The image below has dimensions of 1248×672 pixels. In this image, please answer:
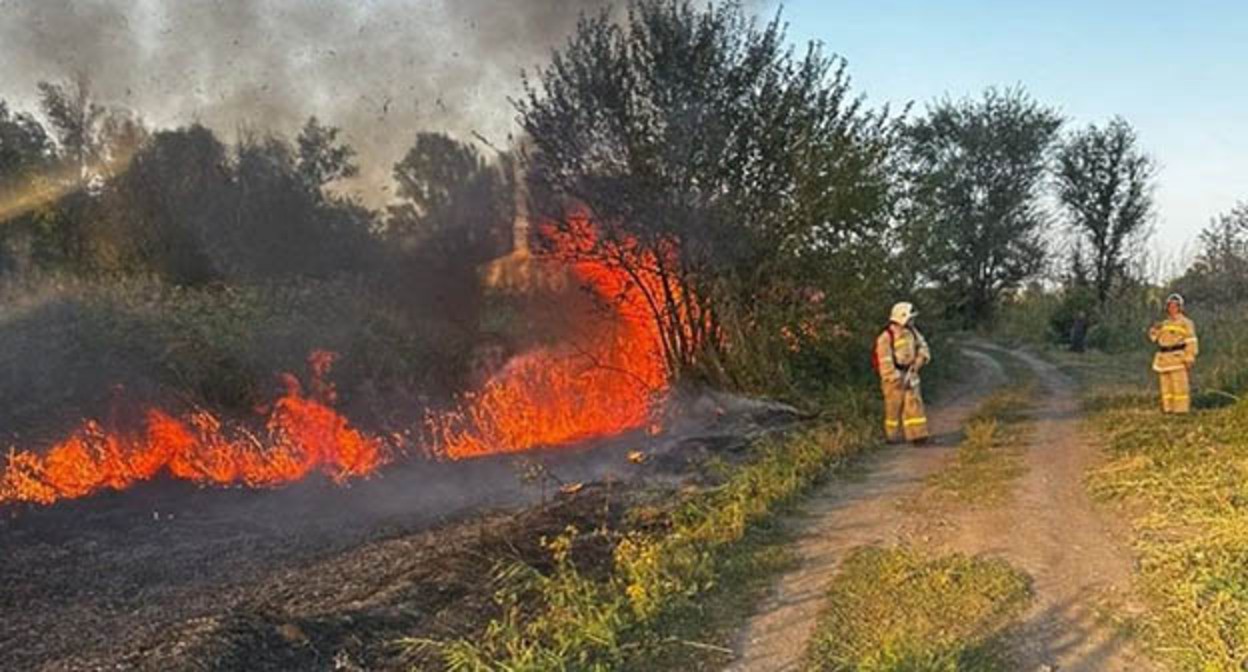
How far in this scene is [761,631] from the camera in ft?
19.7

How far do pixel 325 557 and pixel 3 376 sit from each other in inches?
329

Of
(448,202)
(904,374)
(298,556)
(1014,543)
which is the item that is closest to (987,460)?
(904,374)

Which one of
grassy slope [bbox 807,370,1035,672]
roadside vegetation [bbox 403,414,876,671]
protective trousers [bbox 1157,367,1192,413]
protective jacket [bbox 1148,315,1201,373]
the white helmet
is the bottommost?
grassy slope [bbox 807,370,1035,672]

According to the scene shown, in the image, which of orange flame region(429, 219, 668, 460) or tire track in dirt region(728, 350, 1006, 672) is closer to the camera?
tire track in dirt region(728, 350, 1006, 672)

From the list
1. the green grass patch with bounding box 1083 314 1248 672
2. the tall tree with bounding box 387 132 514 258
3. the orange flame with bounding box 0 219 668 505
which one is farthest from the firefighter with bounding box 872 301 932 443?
the tall tree with bounding box 387 132 514 258

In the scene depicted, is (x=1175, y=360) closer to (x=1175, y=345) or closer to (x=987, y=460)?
(x=1175, y=345)

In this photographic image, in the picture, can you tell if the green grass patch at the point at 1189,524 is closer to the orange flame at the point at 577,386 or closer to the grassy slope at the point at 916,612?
the grassy slope at the point at 916,612

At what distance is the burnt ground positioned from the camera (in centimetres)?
598

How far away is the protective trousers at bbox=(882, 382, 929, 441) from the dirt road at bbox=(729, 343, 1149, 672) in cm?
35

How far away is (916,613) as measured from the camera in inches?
239

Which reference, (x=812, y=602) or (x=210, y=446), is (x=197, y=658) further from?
(x=210, y=446)

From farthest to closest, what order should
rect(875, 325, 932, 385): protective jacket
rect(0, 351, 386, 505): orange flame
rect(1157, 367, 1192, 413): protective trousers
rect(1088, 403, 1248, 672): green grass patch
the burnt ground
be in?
rect(1157, 367, 1192, 413): protective trousers, rect(875, 325, 932, 385): protective jacket, rect(0, 351, 386, 505): orange flame, the burnt ground, rect(1088, 403, 1248, 672): green grass patch

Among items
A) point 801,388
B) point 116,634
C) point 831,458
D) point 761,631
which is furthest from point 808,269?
point 116,634

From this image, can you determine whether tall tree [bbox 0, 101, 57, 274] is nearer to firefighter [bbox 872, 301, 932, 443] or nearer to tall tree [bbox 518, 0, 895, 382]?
tall tree [bbox 518, 0, 895, 382]
